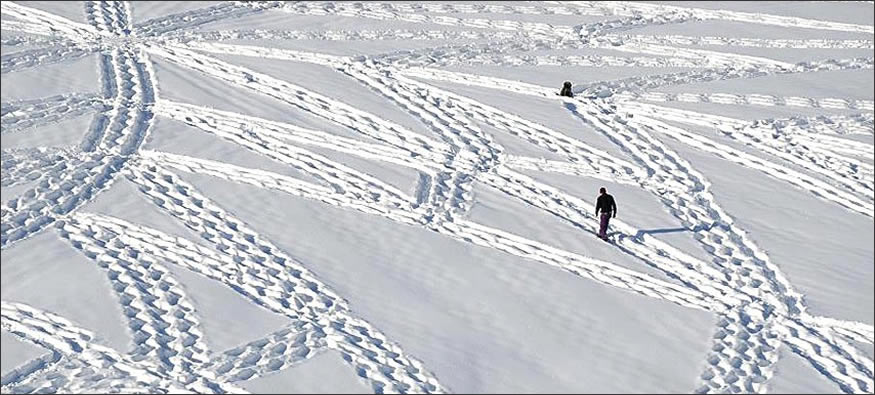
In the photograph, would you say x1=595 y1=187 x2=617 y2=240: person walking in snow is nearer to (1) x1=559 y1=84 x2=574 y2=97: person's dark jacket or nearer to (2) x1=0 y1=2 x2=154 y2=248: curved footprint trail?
(1) x1=559 y1=84 x2=574 y2=97: person's dark jacket

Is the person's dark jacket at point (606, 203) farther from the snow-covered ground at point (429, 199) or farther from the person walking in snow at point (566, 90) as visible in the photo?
the person walking in snow at point (566, 90)

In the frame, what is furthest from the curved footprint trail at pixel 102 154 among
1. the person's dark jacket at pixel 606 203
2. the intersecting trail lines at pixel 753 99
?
the intersecting trail lines at pixel 753 99

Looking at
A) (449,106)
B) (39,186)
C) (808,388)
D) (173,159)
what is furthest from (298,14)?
(808,388)

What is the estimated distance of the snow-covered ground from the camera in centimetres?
892

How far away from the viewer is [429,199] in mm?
11570

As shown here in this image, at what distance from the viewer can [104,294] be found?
9414 mm

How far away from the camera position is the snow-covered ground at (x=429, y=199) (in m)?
8.92

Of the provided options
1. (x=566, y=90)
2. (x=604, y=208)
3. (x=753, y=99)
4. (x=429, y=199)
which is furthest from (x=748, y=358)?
(x=753, y=99)

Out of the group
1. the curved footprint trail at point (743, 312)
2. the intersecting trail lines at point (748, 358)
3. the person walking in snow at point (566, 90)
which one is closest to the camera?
the intersecting trail lines at point (748, 358)

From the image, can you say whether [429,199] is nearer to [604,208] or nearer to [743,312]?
[604,208]

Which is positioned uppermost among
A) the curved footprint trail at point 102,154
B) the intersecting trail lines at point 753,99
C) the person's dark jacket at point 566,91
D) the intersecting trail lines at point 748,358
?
the intersecting trail lines at point 753,99

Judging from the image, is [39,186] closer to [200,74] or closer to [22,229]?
[22,229]

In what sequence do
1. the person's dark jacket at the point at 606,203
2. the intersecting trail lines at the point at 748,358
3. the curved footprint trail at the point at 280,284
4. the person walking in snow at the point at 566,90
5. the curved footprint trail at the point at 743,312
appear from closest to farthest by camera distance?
1. the curved footprint trail at the point at 280,284
2. the intersecting trail lines at the point at 748,358
3. the curved footprint trail at the point at 743,312
4. the person's dark jacket at the point at 606,203
5. the person walking in snow at the point at 566,90

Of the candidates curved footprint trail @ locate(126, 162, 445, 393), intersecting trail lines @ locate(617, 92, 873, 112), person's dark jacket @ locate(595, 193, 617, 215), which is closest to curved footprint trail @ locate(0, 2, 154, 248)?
curved footprint trail @ locate(126, 162, 445, 393)
